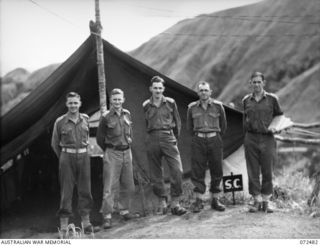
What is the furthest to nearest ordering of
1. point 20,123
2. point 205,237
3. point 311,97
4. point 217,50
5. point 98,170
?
1. point 311,97
2. point 217,50
3. point 98,170
4. point 20,123
5. point 205,237

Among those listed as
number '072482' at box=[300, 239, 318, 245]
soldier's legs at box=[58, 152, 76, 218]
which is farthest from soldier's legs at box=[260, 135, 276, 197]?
soldier's legs at box=[58, 152, 76, 218]

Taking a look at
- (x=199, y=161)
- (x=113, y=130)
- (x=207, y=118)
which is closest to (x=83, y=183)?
(x=113, y=130)

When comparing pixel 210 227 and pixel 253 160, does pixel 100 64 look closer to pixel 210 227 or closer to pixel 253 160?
pixel 253 160

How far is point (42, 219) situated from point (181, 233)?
1867mm

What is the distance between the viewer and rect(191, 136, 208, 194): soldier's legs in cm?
398

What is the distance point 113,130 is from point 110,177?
0.49 metres

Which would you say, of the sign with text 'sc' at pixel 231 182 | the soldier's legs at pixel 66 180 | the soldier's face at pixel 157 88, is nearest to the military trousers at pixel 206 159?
the sign with text 'sc' at pixel 231 182

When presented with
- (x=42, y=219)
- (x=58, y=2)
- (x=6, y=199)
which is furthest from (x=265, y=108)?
(x=6, y=199)

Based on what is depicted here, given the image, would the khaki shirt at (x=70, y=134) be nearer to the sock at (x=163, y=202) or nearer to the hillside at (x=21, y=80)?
the sock at (x=163, y=202)

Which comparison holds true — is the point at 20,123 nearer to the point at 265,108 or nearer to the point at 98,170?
the point at 98,170

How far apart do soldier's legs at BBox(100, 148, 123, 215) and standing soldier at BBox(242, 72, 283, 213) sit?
1.39 m

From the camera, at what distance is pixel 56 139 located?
3.85 metres

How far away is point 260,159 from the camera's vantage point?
3949 mm

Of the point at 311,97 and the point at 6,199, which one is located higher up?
the point at 311,97
